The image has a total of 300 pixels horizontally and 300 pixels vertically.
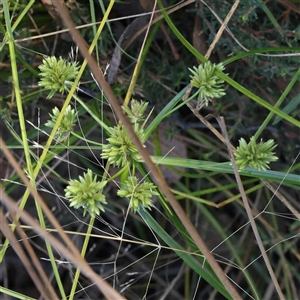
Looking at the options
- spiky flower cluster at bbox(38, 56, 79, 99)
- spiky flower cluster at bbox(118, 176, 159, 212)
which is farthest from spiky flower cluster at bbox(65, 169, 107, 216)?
spiky flower cluster at bbox(38, 56, 79, 99)

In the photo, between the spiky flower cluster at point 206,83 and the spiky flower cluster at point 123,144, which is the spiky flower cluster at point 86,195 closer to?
the spiky flower cluster at point 123,144

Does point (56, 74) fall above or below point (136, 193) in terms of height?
above

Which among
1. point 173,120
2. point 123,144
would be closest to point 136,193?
point 123,144

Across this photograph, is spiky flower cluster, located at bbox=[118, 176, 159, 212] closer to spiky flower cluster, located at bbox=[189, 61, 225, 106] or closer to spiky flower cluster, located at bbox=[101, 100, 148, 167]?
spiky flower cluster, located at bbox=[101, 100, 148, 167]

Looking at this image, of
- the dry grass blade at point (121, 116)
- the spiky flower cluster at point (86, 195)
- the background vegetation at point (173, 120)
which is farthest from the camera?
the background vegetation at point (173, 120)

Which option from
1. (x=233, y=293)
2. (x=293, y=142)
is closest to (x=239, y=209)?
(x=293, y=142)

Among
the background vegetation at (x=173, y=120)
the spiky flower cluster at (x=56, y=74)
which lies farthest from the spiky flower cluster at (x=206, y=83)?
the spiky flower cluster at (x=56, y=74)

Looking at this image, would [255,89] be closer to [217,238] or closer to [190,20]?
[190,20]

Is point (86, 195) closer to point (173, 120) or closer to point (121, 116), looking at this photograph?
point (121, 116)
